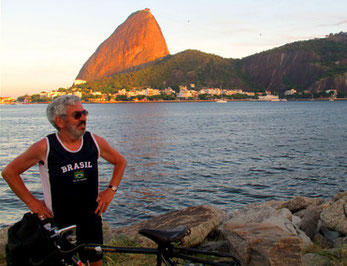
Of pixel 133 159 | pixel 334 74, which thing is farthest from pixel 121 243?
pixel 334 74

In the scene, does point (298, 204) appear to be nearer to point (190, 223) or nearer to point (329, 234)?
point (329, 234)

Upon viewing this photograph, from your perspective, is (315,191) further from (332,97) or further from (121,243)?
(332,97)

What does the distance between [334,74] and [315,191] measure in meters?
190

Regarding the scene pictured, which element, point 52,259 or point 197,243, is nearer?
point 52,259

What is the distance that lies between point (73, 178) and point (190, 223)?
364cm

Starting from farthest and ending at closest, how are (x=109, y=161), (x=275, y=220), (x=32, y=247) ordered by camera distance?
1. (x=275, y=220)
2. (x=109, y=161)
3. (x=32, y=247)

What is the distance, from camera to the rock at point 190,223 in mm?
6133

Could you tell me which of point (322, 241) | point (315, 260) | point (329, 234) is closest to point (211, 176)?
point (329, 234)

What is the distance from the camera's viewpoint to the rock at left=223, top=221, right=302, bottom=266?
4285mm

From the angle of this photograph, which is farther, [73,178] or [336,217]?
[336,217]

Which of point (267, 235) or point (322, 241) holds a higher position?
point (267, 235)

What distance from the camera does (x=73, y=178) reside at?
3215mm

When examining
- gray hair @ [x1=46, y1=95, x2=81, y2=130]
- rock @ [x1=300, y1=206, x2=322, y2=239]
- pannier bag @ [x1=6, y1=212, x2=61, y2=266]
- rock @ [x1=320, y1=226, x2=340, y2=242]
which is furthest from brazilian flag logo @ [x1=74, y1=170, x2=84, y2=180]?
rock @ [x1=300, y1=206, x2=322, y2=239]

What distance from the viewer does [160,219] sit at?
7.03m
